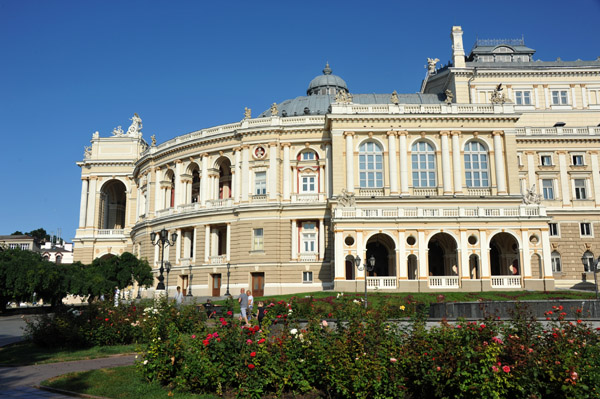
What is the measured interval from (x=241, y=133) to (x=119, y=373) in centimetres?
4257

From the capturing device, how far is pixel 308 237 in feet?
174

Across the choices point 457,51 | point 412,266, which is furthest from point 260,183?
point 457,51

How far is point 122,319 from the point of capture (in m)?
21.9

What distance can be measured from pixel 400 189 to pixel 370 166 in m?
3.93

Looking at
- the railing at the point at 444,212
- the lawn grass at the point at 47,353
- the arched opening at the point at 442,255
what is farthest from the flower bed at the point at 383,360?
the arched opening at the point at 442,255

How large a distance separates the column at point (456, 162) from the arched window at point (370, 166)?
7.37 m

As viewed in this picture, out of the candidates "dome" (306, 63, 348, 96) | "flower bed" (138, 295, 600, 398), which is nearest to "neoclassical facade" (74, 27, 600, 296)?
"dome" (306, 63, 348, 96)

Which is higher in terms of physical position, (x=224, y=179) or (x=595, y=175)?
(x=224, y=179)

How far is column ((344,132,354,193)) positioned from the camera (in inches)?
1983

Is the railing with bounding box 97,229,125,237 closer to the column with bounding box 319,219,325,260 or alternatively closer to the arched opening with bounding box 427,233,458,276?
the column with bounding box 319,219,325,260

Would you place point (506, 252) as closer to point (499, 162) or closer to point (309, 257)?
point (499, 162)

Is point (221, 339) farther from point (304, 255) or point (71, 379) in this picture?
point (304, 255)

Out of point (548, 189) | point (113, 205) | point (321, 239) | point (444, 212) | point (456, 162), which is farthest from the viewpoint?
point (113, 205)

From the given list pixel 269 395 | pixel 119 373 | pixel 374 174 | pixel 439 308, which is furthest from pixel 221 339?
pixel 374 174
